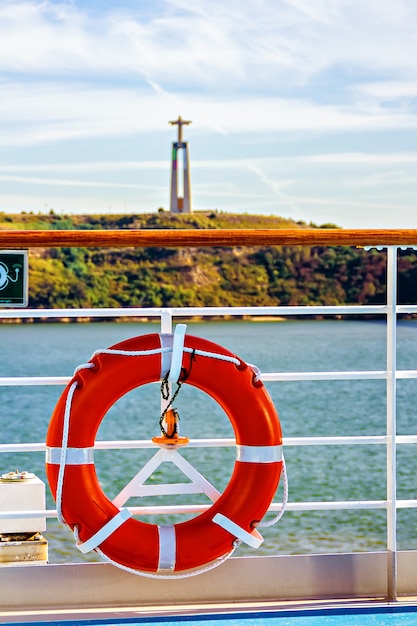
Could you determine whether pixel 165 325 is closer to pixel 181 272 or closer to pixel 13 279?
pixel 13 279

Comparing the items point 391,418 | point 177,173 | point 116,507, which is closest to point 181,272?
point 177,173

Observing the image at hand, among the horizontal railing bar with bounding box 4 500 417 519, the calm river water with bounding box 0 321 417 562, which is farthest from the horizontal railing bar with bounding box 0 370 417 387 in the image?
the calm river water with bounding box 0 321 417 562

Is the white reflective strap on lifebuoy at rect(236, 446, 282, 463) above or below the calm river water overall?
above

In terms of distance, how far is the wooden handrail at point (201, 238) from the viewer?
2.07 meters

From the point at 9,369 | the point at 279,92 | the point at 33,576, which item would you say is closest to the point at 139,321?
the point at 279,92

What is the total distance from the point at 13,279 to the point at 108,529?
1.73ft

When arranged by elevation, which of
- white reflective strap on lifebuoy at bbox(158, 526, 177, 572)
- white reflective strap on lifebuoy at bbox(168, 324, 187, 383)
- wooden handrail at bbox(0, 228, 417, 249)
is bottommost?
white reflective strap on lifebuoy at bbox(158, 526, 177, 572)

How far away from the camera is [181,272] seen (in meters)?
48.4

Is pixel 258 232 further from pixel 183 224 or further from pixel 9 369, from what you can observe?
pixel 183 224

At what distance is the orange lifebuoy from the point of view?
6.82 feet

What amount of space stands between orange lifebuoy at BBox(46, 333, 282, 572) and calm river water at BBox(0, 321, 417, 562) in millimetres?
5196

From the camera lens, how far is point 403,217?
142 feet

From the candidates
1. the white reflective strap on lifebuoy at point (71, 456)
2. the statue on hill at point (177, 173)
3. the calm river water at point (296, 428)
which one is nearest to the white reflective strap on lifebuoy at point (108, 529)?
the white reflective strap on lifebuoy at point (71, 456)

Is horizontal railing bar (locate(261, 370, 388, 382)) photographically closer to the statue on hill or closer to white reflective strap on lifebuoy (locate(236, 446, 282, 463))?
white reflective strap on lifebuoy (locate(236, 446, 282, 463))
